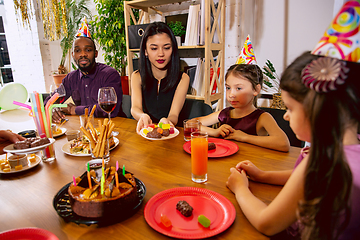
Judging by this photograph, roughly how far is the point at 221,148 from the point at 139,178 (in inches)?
19.0

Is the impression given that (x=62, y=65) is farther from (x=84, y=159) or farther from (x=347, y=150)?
(x=347, y=150)

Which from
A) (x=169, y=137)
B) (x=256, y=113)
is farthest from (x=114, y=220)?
(x=256, y=113)

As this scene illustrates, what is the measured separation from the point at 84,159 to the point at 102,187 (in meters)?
0.49

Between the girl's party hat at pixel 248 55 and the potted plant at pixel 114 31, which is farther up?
the potted plant at pixel 114 31

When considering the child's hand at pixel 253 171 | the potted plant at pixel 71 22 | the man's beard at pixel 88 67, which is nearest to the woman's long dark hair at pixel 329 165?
the child's hand at pixel 253 171

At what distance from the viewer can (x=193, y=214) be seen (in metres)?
0.67

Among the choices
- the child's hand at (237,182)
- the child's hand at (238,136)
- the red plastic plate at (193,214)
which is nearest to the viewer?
the red plastic plate at (193,214)

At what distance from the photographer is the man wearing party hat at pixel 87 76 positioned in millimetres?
2238

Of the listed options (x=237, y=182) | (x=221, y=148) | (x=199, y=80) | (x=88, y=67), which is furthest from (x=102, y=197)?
(x=199, y=80)

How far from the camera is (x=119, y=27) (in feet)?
10.5

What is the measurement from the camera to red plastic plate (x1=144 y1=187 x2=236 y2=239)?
0.60 meters

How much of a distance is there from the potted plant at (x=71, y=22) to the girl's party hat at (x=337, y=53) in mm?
4261

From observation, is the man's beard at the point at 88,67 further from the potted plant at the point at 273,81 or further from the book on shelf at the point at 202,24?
the potted plant at the point at 273,81

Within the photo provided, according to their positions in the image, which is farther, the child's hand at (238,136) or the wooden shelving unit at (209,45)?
the wooden shelving unit at (209,45)
